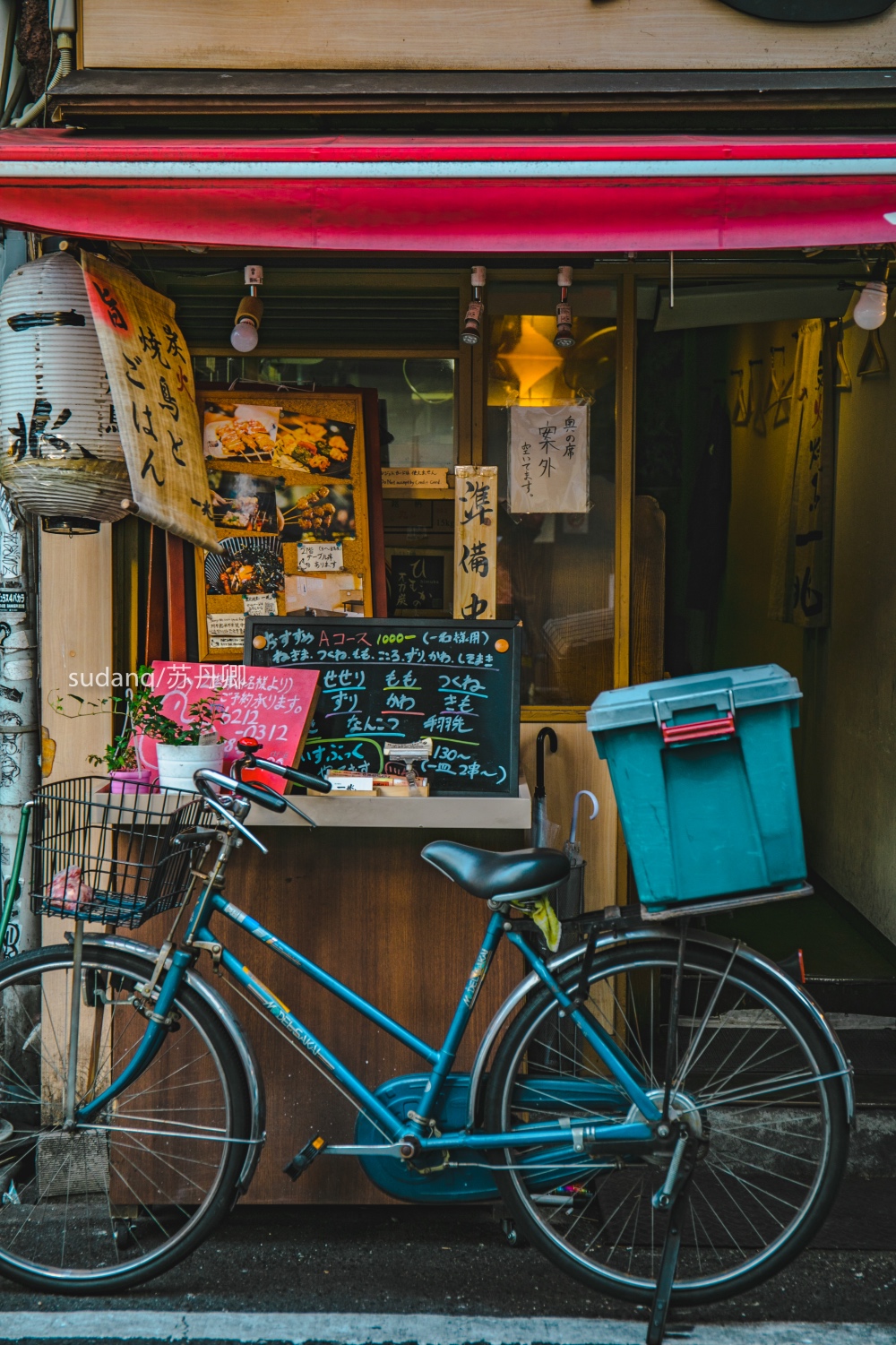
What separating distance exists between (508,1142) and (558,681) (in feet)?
7.02

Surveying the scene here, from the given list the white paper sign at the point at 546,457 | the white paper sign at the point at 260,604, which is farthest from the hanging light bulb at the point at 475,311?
the white paper sign at the point at 260,604

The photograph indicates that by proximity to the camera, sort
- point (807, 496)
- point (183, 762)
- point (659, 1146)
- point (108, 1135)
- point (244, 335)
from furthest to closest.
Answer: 1. point (807, 496)
2. point (244, 335)
3. point (108, 1135)
4. point (183, 762)
5. point (659, 1146)

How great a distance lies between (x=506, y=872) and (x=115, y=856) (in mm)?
1246

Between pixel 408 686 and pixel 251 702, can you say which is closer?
pixel 251 702

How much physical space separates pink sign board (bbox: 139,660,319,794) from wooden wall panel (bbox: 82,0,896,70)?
7.78 ft

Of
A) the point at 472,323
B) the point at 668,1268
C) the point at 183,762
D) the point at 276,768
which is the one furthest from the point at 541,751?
the point at 668,1268

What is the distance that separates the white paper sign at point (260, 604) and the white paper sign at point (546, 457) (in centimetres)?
116

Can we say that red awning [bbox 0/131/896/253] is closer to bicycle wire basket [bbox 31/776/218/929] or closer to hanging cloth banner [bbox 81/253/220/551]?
hanging cloth banner [bbox 81/253/220/551]

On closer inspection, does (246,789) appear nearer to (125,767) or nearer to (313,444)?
(125,767)

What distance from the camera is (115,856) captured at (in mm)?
3389

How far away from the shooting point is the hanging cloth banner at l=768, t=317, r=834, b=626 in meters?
7.14

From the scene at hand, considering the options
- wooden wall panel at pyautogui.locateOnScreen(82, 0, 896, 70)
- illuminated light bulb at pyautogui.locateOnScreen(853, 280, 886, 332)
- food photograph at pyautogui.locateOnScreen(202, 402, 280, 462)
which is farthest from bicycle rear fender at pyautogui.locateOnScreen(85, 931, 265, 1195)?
illuminated light bulb at pyautogui.locateOnScreen(853, 280, 886, 332)

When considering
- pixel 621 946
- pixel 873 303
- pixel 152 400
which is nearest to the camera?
pixel 621 946

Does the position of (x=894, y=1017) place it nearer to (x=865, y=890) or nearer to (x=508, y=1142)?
(x=865, y=890)
